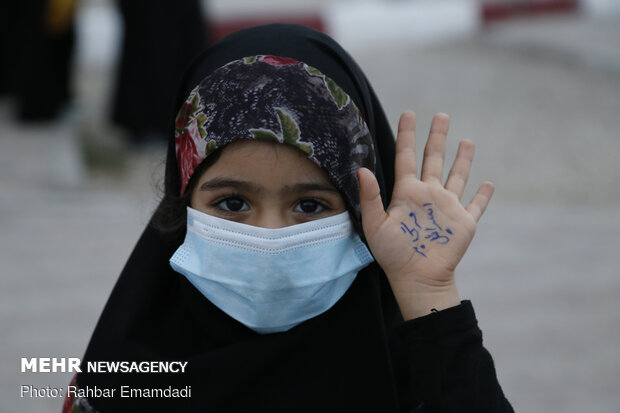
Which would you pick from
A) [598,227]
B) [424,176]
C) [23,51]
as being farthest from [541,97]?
[424,176]

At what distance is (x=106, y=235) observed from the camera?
466cm

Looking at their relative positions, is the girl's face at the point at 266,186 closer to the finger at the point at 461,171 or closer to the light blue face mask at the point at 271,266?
the light blue face mask at the point at 271,266

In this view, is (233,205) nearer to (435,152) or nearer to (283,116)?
(283,116)

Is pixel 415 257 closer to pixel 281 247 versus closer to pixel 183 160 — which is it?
pixel 281 247

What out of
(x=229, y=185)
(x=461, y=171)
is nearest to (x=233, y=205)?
(x=229, y=185)

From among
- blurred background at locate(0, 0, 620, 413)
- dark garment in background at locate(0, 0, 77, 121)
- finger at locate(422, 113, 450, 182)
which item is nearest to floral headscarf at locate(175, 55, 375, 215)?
finger at locate(422, 113, 450, 182)

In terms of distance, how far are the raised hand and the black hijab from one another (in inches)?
4.0

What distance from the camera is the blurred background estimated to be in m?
3.61

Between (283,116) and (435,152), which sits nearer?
(283,116)

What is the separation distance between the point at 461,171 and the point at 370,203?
239 millimetres

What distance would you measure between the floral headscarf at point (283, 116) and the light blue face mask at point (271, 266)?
3.9 inches

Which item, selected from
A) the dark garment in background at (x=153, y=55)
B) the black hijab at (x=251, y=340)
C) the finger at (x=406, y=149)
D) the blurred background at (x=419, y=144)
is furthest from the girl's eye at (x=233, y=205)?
the dark garment in background at (x=153, y=55)

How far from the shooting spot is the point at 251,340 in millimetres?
1597

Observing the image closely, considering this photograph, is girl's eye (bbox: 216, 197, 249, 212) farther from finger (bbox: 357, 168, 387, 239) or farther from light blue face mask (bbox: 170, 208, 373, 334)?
finger (bbox: 357, 168, 387, 239)
